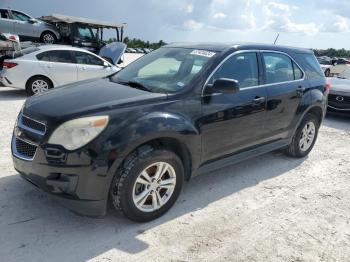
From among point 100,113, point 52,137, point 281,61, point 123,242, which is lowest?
point 123,242

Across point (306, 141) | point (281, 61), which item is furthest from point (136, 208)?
point (306, 141)

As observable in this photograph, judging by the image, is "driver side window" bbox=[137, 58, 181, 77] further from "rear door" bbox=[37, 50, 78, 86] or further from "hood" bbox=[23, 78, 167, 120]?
"rear door" bbox=[37, 50, 78, 86]

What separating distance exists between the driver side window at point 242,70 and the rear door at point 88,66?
276 inches

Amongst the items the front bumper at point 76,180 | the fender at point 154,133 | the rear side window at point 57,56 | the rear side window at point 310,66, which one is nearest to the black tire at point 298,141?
the rear side window at point 310,66

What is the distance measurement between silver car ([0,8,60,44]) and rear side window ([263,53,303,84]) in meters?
14.0

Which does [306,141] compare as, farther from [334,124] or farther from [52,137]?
[52,137]

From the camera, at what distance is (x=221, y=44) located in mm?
4562

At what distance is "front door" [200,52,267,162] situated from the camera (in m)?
4.01

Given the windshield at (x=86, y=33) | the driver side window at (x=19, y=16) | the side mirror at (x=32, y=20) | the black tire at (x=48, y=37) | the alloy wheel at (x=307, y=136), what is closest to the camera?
the alloy wheel at (x=307, y=136)

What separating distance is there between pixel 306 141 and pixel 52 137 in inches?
163

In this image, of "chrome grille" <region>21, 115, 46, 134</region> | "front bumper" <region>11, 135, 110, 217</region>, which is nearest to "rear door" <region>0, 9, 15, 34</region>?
"chrome grille" <region>21, 115, 46, 134</region>

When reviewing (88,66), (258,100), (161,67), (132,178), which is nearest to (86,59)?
(88,66)

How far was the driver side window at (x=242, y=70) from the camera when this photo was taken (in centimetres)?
422

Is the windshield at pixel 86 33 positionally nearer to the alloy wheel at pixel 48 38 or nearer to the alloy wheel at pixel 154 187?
the alloy wheel at pixel 48 38
